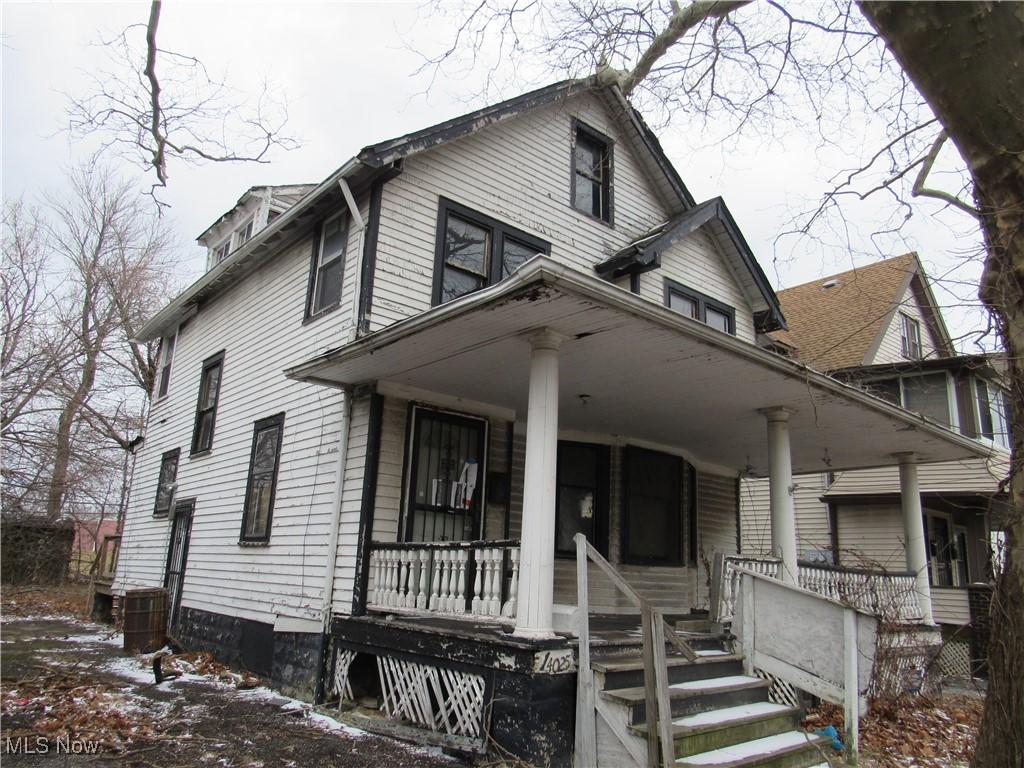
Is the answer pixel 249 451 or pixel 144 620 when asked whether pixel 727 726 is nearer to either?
pixel 249 451

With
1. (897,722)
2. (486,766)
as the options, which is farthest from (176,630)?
(897,722)

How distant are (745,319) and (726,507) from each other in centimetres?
346

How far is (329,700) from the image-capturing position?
7922mm

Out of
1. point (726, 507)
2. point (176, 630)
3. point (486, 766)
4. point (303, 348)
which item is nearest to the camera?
point (486, 766)

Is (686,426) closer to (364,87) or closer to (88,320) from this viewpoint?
(364,87)

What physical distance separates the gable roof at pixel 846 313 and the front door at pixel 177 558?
14.0 meters

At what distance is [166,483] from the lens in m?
13.8

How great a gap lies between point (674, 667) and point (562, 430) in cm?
435

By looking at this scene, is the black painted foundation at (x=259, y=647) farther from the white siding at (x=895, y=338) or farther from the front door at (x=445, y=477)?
the white siding at (x=895, y=338)

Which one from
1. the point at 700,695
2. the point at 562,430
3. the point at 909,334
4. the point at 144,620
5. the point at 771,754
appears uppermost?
the point at 909,334

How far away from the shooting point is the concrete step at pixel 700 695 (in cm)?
545

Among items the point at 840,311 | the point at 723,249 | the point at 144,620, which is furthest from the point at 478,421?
the point at 840,311

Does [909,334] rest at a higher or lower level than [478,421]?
Result: higher

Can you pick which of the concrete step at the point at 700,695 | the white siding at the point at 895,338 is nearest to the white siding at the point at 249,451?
the concrete step at the point at 700,695
